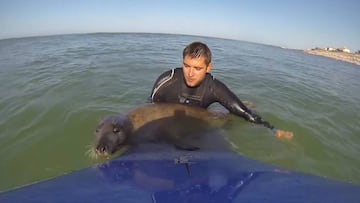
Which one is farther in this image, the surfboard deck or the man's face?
the man's face

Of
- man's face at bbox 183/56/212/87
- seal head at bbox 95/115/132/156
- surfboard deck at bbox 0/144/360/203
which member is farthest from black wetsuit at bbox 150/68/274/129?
surfboard deck at bbox 0/144/360/203

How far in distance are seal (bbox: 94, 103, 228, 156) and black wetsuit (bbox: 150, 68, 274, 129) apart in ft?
0.96

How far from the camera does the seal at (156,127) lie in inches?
166

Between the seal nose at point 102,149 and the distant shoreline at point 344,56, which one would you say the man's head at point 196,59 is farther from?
the distant shoreline at point 344,56

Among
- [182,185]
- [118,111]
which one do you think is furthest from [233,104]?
[182,185]

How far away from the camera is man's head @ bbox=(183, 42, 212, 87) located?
15.7 feet

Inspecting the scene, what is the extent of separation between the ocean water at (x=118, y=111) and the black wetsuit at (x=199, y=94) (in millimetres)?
495

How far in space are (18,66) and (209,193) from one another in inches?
463

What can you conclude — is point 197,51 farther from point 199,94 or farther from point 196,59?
point 199,94

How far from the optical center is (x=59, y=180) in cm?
263

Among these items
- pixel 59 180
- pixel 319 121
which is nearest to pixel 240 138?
pixel 319 121

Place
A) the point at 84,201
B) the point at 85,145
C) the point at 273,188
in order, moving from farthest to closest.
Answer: the point at 85,145, the point at 273,188, the point at 84,201

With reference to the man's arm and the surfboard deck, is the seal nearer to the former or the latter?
the man's arm

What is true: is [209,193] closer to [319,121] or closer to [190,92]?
[190,92]
